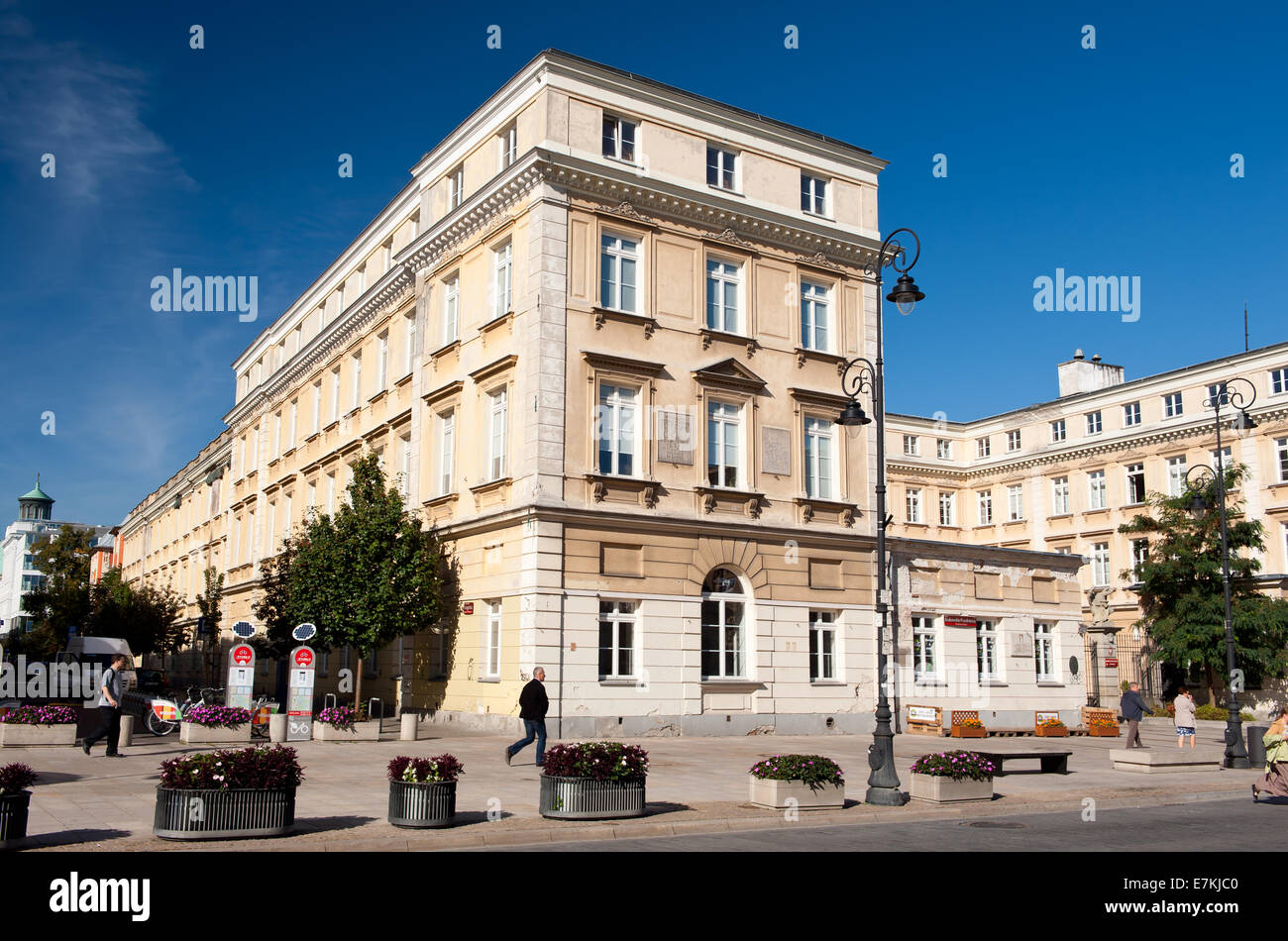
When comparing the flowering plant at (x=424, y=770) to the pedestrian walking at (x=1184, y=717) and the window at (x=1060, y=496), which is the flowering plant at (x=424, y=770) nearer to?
the pedestrian walking at (x=1184, y=717)

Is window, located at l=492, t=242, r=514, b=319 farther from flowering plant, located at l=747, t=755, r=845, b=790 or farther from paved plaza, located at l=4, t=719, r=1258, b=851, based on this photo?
flowering plant, located at l=747, t=755, r=845, b=790

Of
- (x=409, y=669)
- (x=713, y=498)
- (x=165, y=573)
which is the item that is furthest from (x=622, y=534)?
(x=165, y=573)

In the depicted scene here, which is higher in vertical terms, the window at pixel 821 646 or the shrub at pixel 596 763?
the window at pixel 821 646

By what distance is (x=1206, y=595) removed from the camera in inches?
1767

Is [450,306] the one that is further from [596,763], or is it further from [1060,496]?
[1060,496]

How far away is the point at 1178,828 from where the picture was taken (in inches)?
575

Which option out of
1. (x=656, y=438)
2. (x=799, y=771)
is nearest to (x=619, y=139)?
(x=656, y=438)

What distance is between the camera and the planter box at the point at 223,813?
11.5 meters

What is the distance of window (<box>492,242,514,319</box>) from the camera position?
29125 millimetres

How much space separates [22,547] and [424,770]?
17194 cm

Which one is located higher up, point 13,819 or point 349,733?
point 13,819

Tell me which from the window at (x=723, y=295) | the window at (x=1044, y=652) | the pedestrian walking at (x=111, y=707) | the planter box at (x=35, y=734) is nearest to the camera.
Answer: the pedestrian walking at (x=111, y=707)

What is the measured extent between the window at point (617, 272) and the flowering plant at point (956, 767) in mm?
15476

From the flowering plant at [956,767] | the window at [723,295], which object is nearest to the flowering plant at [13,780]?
the flowering plant at [956,767]
